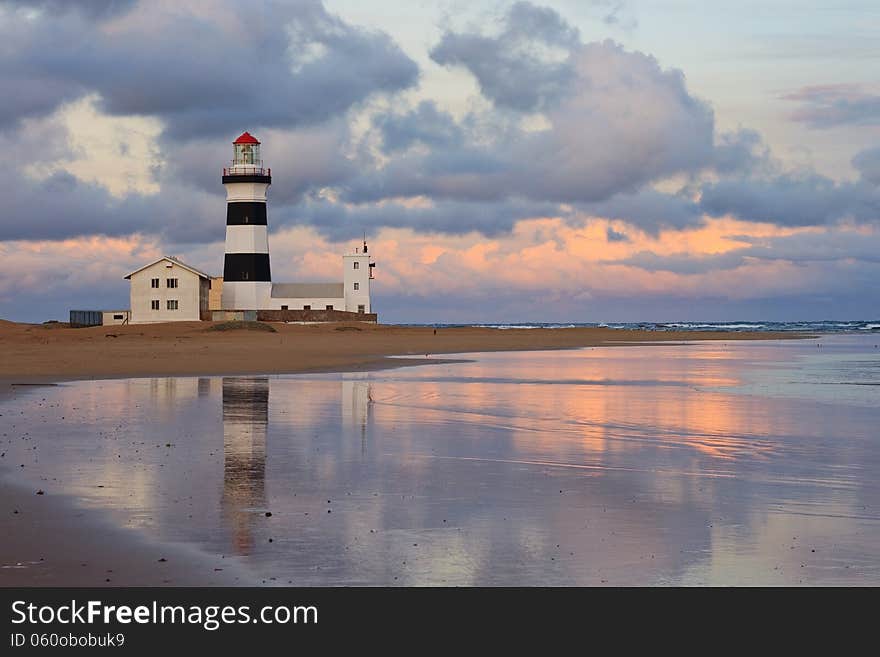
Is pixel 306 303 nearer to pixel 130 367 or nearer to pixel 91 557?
pixel 130 367

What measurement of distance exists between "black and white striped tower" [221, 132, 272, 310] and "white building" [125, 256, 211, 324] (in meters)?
2.66

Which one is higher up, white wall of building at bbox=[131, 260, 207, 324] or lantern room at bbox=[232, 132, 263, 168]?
lantern room at bbox=[232, 132, 263, 168]

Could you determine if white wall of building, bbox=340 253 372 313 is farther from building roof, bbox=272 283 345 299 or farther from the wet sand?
the wet sand

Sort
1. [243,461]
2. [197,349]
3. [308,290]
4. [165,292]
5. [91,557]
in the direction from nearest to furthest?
1. [91,557]
2. [243,461]
3. [197,349]
4. [165,292]
5. [308,290]

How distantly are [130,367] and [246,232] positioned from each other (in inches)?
1575

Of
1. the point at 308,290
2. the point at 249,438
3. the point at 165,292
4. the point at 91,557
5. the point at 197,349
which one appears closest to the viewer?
the point at 91,557

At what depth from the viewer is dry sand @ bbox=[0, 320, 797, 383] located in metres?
34.1

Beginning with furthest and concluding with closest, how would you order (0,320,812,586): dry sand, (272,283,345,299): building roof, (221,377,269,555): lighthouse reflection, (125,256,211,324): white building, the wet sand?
(272,283,345,299): building roof, (125,256,211,324): white building, (221,377,269,555): lighthouse reflection, (0,320,812,586): dry sand, the wet sand

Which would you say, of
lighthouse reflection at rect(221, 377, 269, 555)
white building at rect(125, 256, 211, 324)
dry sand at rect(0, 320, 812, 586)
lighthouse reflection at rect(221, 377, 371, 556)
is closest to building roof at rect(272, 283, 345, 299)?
dry sand at rect(0, 320, 812, 586)

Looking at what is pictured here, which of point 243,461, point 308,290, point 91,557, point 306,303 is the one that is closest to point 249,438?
point 243,461

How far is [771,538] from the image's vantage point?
9.68 meters

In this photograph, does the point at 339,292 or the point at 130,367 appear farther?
the point at 339,292

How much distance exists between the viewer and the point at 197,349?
4747 cm

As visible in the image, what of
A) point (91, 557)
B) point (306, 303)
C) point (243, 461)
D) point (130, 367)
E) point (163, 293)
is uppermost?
point (163, 293)
